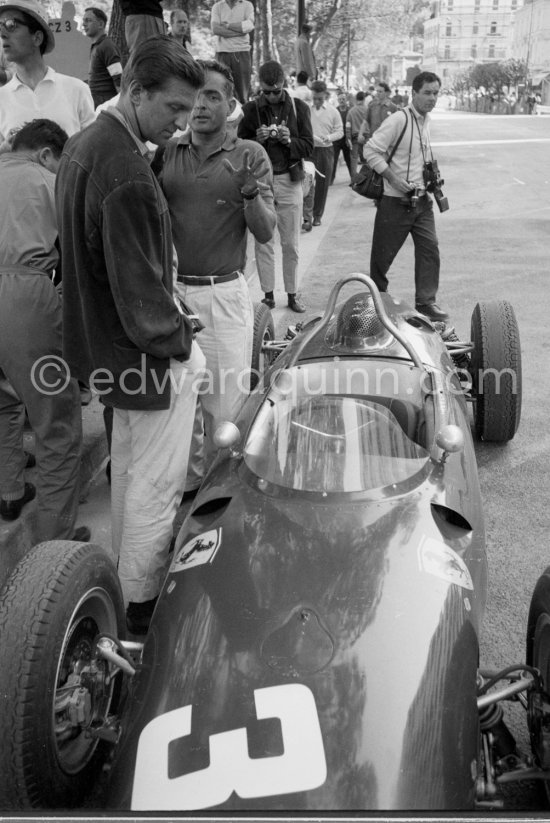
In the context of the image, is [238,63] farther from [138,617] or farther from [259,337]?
[138,617]

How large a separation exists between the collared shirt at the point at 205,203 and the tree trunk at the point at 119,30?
2300 millimetres

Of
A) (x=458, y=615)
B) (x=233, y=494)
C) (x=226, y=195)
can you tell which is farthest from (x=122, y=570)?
(x=226, y=195)

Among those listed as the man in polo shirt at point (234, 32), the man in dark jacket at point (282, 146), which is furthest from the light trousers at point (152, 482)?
the man in polo shirt at point (234, 32)

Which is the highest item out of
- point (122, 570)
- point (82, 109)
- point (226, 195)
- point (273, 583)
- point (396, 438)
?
point (82, 109)

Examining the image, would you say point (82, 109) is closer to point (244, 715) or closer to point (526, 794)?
point (244, 715)

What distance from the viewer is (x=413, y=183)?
6.73m

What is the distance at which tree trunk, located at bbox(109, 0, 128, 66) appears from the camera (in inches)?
230

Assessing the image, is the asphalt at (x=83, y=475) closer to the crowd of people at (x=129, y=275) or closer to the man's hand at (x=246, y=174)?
the crowd of people at (x=129, y=275)

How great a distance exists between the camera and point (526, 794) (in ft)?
7.91

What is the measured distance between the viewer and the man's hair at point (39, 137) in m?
3.54

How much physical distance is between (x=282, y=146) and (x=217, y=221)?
363 centimetres

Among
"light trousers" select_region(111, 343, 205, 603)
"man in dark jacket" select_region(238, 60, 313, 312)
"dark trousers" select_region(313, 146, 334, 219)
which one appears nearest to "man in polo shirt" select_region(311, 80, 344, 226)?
"dark trousers" select_region(313, 146, 334, 219)

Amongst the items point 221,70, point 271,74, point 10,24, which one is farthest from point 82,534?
point 271,74

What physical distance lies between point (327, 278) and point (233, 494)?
704 centimetres
